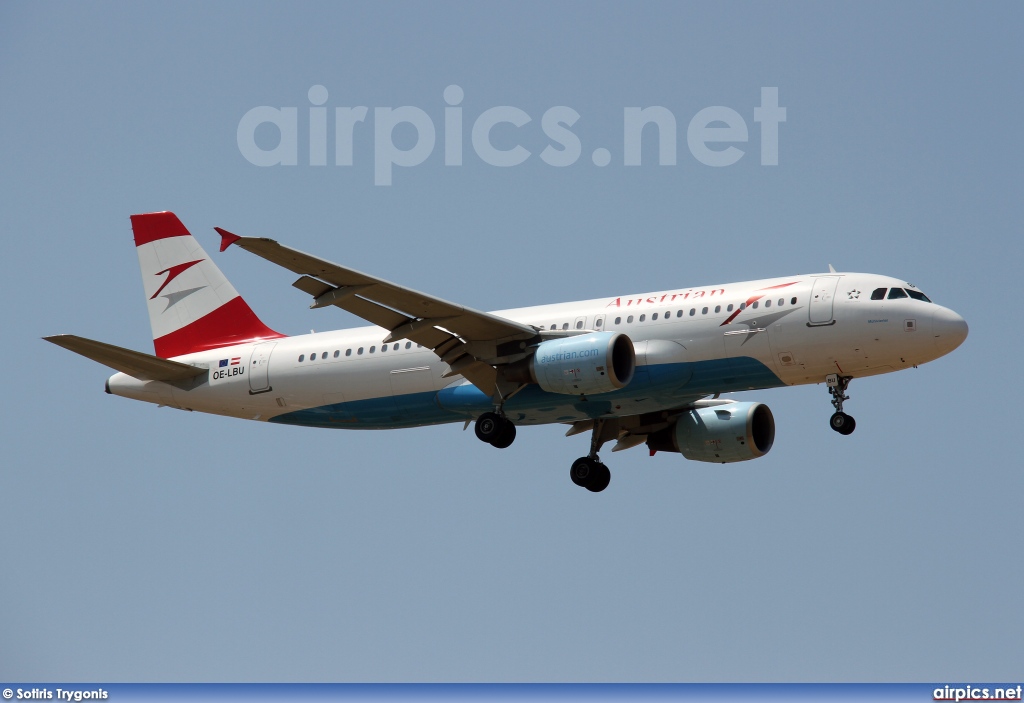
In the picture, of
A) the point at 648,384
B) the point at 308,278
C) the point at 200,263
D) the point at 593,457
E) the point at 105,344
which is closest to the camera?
the point at 308,278

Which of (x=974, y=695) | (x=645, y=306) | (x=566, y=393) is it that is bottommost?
(x=974, y=695)

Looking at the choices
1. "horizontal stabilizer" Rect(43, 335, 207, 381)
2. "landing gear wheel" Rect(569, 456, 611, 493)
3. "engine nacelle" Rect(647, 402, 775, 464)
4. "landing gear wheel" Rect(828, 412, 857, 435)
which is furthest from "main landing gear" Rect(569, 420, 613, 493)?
"horizontal stabilizer" Rect(43, 335, 207, 381)

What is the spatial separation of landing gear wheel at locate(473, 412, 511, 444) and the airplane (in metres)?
0.05

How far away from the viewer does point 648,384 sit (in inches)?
1506

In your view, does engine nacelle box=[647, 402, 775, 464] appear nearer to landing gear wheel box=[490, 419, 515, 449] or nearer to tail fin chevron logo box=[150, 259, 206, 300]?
landing gear wheel box=[490, 419, 515, 449]

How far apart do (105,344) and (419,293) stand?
10299mm

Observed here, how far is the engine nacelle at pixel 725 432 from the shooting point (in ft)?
142

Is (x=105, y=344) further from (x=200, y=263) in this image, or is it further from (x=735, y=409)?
(x=735, y=409)

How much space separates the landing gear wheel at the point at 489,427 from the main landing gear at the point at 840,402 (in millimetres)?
8715

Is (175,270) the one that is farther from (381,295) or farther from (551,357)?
(551,357)

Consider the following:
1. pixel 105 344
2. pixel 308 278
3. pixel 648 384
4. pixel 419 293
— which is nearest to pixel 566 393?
pixel 648 384

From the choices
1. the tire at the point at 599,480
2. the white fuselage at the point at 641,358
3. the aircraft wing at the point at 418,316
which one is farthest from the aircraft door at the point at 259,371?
the tire at the point at 599,480

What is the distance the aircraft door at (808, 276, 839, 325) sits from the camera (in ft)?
121

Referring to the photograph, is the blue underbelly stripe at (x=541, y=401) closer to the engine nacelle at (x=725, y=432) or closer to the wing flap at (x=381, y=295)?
the wing flap at (x=381, y=295)
